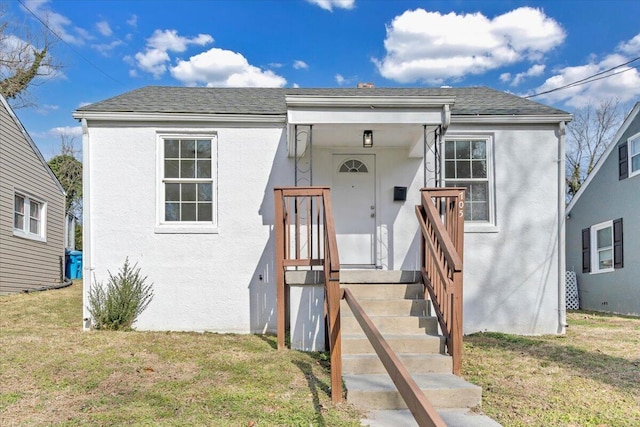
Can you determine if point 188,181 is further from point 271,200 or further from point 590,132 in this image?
point 590,132

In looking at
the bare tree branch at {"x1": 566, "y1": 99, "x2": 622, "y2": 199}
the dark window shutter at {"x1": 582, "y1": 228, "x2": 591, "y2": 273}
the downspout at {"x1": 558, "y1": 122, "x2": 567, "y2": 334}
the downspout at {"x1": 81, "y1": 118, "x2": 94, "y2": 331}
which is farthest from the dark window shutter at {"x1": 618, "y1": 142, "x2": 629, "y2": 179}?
the bare tree branch at {"x1": 566, "y1": 99, "x2": 622, "y2": 199}

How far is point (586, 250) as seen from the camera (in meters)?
12.8

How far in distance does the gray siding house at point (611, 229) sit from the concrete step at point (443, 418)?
916 centimetres

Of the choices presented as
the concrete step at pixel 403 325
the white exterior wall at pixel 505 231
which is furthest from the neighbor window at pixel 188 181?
the concrete step at pixel 403 325

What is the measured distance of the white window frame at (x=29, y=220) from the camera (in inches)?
440

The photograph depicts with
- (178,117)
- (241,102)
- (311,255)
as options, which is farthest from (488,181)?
(178,117)

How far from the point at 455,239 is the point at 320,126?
2112mm

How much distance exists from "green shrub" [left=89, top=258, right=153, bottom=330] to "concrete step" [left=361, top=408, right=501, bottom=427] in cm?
412

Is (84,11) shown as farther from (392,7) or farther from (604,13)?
(604,13)

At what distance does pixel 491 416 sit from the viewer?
3408 mm

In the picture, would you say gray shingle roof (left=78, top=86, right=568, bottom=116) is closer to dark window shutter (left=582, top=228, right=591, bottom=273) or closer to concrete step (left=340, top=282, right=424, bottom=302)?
concrete step (left=340, top=282, right=424, bottom=302)

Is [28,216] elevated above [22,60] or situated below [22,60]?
below

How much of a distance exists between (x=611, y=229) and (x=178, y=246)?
10692 millimetres

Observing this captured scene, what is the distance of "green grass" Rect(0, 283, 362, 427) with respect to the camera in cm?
329
